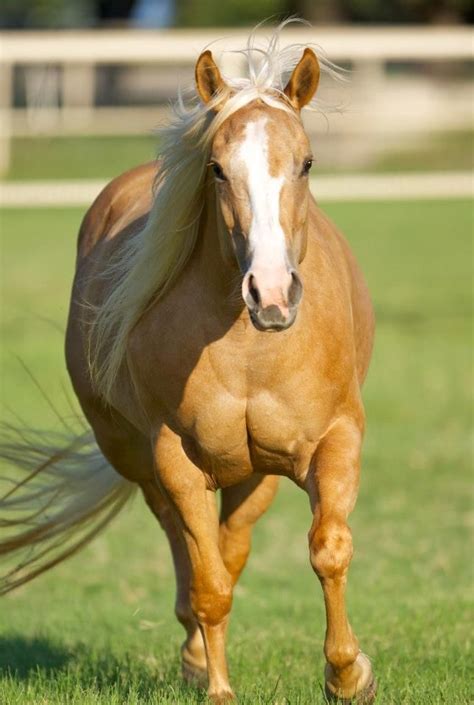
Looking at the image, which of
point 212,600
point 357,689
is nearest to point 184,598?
point 212,600

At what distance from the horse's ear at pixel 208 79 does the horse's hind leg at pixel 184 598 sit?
4.84ft

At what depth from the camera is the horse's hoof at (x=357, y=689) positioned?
4.36 m

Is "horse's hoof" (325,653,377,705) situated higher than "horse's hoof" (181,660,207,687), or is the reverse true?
"horse's hoof" (325,653,377,705)

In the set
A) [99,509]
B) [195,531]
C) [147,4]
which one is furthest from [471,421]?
[147,4]

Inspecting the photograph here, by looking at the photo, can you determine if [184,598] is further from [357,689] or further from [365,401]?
[365,401]

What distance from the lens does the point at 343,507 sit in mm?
4336

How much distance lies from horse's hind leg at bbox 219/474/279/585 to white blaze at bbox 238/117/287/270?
1575 mm

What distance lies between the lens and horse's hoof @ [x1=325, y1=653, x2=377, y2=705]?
4355mm

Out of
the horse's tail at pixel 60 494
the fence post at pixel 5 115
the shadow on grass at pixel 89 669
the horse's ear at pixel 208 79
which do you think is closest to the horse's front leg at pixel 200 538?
the shadow on grass at pixel 89 669

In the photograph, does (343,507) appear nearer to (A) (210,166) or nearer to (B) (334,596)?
(B) (334,596)

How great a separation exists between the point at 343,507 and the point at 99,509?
185 cm

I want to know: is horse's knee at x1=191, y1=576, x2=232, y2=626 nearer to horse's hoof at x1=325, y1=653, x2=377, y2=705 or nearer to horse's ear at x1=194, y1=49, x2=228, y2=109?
horse's hoof at x1=325, y1=653, x2=377, y2=705

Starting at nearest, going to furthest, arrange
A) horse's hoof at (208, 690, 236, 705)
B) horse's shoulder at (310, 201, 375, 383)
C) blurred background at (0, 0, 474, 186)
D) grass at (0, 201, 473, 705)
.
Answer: horse's hoof at (208, 690, 236, 705) < horse's shoulder at (310, 201, 375, 383) < grass at (0, 201, 473, 705) < blurred background at (0, 0, 474, 186)

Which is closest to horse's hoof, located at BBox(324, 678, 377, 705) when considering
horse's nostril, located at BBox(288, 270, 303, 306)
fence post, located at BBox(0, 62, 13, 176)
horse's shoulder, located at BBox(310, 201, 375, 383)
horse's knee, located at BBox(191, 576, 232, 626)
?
horse's knee, located at BBox(191, 576, 232, 626)
